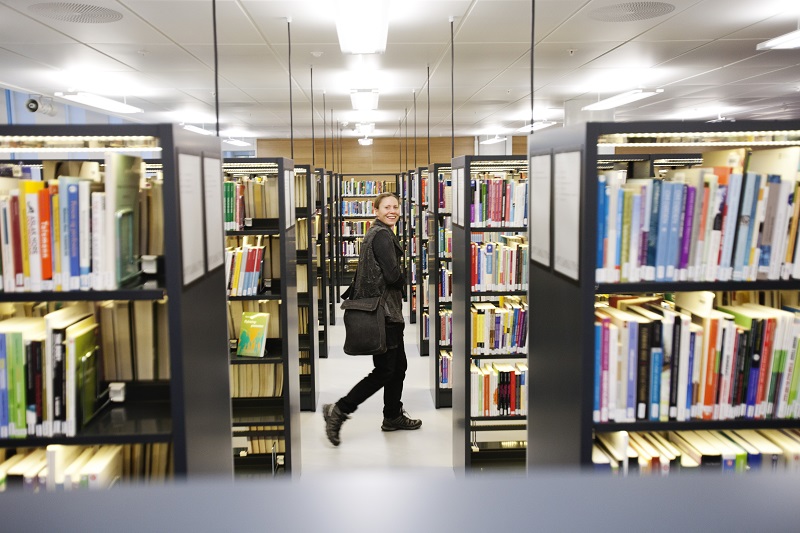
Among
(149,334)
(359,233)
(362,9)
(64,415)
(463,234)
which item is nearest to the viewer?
(64,415)

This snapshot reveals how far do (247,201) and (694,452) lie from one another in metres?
2.99

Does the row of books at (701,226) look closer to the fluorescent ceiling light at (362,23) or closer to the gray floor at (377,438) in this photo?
the fluorescent ceiling light at (362,23)

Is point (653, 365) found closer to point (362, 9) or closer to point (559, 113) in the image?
point (362, 9)

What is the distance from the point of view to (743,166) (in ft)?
6.66

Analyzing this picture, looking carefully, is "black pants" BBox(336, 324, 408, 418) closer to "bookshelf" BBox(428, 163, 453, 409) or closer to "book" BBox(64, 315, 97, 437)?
"bookshelf" BBox(428, 163, 453, 409)

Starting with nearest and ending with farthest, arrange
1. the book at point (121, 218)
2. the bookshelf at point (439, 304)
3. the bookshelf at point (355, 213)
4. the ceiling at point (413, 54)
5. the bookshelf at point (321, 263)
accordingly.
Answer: the book at point (121, 218) < the ceiling at point (413, 54) < the bookshelf at point (439, 304) < the bookshelf at point (321, 263) < the bookshelf at point (355, 213)

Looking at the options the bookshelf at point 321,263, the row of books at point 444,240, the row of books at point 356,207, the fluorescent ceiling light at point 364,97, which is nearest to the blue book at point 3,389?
the row of books at point 444,240

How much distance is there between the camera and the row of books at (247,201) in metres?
3.96

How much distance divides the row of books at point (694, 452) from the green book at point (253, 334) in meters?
2.32

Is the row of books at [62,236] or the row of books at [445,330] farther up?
the row of books at [62,236]

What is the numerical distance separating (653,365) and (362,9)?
271 cm

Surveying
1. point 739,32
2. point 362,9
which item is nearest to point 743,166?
point 362,9

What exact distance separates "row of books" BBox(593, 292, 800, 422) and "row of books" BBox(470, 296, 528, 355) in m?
2.24

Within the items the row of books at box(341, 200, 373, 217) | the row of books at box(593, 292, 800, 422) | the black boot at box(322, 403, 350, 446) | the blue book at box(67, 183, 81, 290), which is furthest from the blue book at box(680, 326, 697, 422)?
the row of books at box(341, 200, 373, 217)
